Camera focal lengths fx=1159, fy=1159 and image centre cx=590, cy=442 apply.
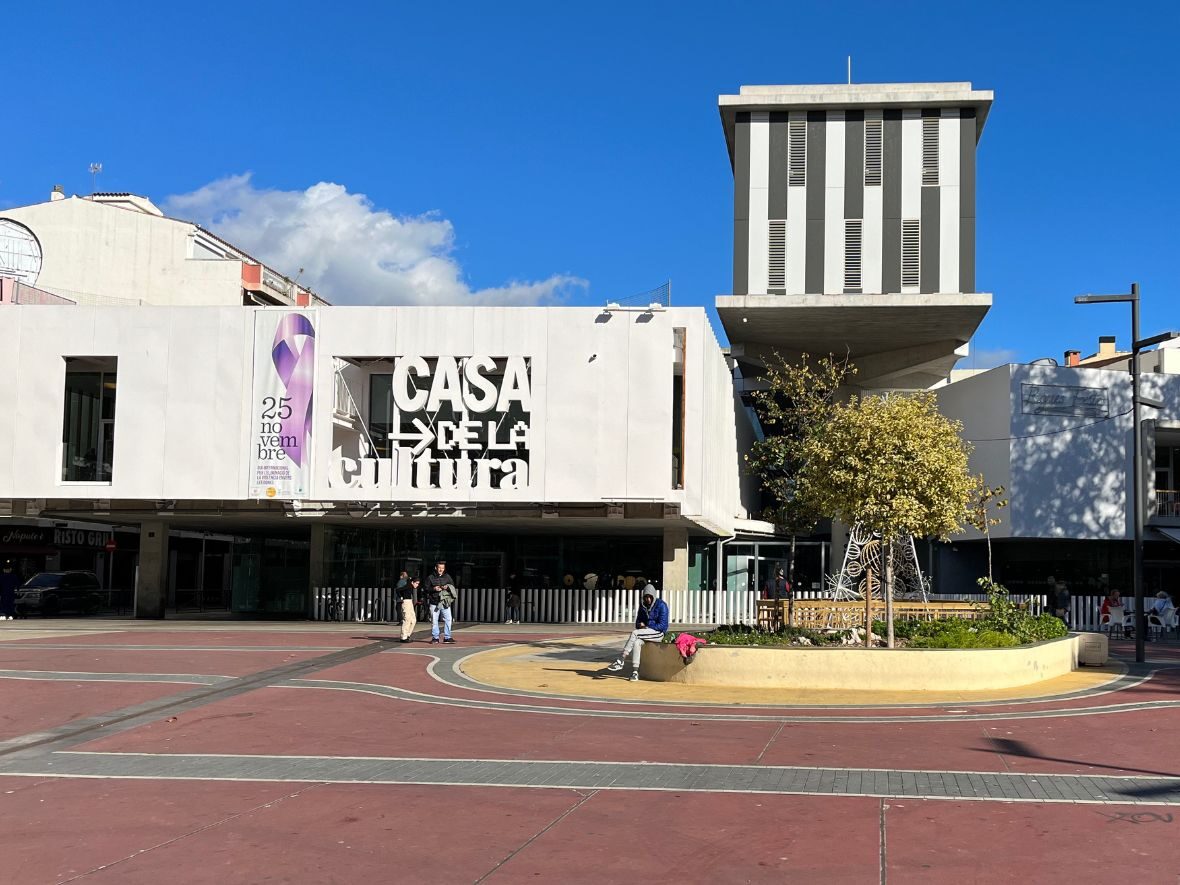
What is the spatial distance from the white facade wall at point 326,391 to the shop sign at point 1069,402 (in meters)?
13.7

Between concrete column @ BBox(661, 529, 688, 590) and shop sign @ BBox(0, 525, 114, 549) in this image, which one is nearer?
concrete column @ BBox(661, 529, 688, 590)

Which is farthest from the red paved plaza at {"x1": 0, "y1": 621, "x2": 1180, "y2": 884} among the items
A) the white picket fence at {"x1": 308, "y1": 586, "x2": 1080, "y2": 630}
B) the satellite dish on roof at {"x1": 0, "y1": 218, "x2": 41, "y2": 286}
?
the satellite dish on roof at {"x1": 0, "y1": 218, "x2": 41, "y2": 286}

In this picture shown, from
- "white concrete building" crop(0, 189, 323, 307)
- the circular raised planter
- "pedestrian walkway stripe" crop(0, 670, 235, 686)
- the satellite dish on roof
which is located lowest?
"pedestrian walkway stripe" crop(0, 670, 235, 686)

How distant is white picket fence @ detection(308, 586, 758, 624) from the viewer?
33.7m

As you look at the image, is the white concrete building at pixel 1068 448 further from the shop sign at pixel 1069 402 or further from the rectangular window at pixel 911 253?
the rectangular window at pixel 911 253

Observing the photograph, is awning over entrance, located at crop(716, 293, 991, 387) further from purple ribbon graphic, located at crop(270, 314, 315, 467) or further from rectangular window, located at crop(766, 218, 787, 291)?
purple ribbon graphic, located at crop(270, 314, 315, 467)

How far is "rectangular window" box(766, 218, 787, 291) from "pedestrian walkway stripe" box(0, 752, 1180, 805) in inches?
1202

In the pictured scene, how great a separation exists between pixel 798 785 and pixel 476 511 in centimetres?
2256

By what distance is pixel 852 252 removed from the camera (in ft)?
131

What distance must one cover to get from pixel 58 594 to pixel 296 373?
13.7 metres

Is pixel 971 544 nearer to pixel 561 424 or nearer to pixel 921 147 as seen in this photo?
pixel 921 147

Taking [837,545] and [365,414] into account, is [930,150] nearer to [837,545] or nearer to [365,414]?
[837,545]

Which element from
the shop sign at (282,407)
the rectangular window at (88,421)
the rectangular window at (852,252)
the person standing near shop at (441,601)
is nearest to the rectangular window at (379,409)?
the shop sign at (282,407)

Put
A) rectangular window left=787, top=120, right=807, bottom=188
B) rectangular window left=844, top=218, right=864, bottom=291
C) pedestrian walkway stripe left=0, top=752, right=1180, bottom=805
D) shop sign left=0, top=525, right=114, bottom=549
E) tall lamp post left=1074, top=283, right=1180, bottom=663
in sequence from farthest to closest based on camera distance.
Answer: shop sign left=0, top=525, right=114, bottom=549
rectangular window left=787, top=120, right=807, bottom=188
rectangular window left=844, top=218, right=864, bottom=291
tall lamp post left=1074, top=283, right=1180, bottom=663
pedestrian walkway stripe left=0, top=752, right=1180, bottom=805
